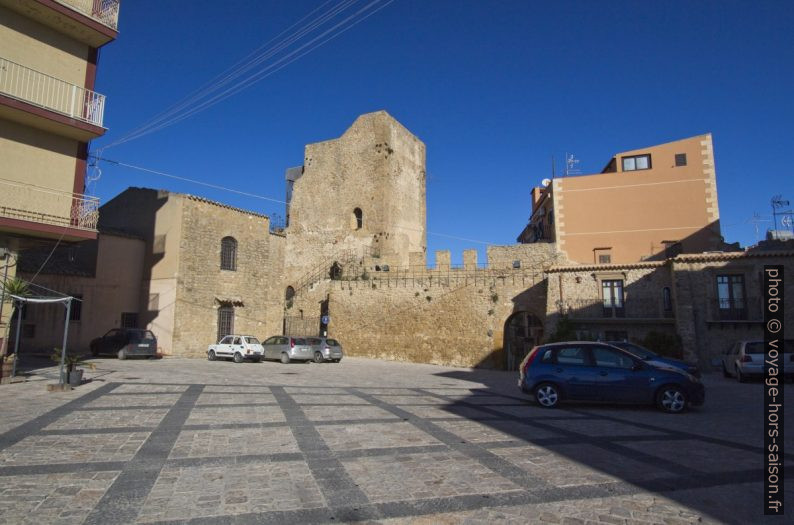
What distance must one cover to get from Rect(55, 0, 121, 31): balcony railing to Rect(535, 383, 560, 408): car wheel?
15.9m

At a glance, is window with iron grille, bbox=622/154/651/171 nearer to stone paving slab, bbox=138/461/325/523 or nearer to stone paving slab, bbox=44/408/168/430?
stone paving slab, bbox=44/408/168/430

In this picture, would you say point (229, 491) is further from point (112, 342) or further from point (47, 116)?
point (112, 342)

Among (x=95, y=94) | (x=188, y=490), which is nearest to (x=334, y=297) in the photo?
(x=95, y=94)

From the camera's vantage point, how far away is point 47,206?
44.0 feet

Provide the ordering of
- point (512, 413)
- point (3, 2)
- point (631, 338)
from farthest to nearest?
point (631, 338), point (3, 2), point (512, 413)

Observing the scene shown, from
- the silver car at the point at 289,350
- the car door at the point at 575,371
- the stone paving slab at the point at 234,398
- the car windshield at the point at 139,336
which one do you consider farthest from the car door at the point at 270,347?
the car door at the point at 575,371

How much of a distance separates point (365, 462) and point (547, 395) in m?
5.79

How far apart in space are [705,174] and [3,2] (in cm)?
2899

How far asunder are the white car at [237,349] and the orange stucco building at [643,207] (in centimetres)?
1667

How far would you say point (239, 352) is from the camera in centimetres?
2225

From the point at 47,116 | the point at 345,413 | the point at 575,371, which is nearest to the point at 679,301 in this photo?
the point at 575,371

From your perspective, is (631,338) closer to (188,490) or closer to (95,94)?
(188,490)

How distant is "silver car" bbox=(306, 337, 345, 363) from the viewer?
75.6 ft

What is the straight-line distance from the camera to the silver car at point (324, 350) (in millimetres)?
23031
